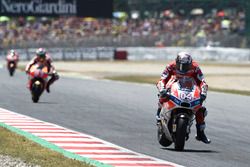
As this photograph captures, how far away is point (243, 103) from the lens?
22344 millimetres

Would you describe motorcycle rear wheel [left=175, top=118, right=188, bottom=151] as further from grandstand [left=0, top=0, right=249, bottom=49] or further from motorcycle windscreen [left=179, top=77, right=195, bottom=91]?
grandstand [left=0, top=0, right=249, bottom=49]

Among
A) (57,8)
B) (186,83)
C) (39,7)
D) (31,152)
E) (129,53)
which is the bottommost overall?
(129,53)

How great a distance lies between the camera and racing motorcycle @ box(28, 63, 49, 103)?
21625 mm

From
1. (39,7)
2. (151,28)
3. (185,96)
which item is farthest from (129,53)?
(185,96)

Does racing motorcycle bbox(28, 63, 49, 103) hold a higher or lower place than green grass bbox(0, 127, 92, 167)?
lower

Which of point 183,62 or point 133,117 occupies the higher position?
point 183,62

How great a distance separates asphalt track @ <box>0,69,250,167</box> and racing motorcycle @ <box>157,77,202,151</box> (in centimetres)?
24

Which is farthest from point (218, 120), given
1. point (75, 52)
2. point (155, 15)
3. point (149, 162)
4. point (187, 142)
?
point (155, 15)

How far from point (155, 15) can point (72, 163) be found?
5835 cm

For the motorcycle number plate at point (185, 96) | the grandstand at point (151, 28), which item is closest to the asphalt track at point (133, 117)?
the motorcycle number plate at point (185, 96)

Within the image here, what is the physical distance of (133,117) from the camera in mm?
17531

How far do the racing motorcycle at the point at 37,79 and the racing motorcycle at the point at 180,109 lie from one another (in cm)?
1042

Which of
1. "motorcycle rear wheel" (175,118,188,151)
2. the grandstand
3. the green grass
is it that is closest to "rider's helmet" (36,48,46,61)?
the green grass

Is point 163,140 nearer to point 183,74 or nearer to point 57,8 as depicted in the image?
point 183,74
